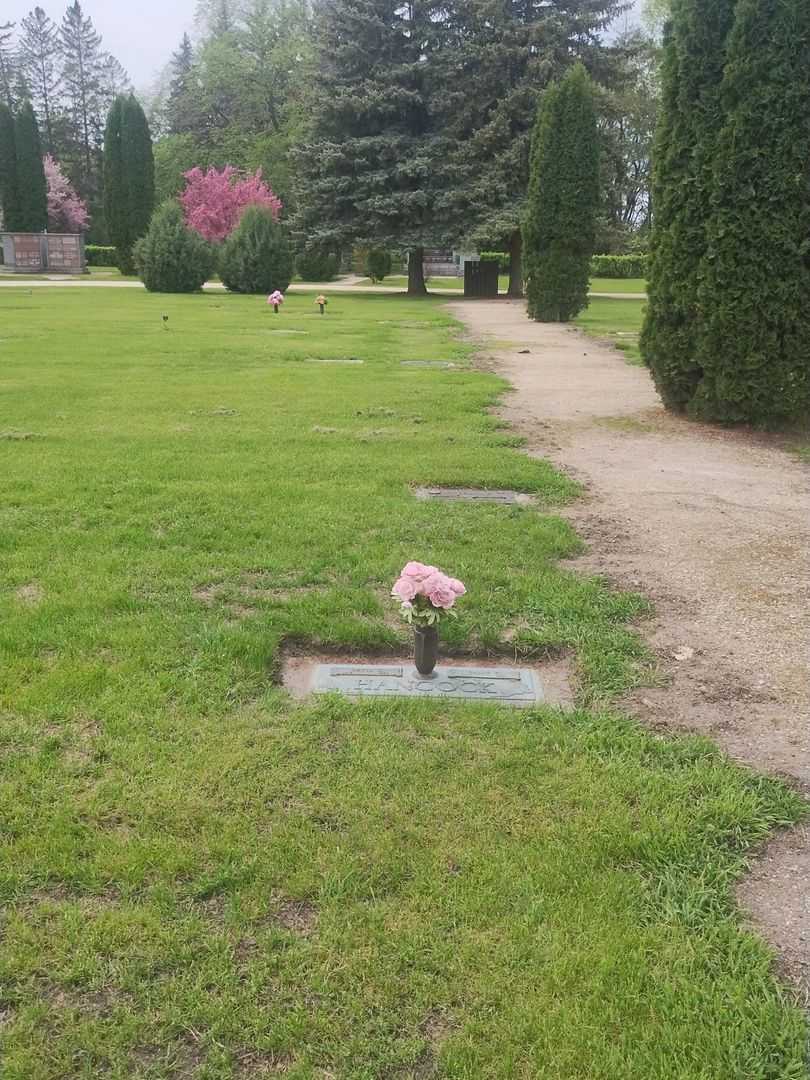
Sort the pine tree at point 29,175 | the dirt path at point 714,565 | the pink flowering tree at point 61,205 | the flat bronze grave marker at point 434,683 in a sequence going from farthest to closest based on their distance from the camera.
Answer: the pink flowering tree at point 61,205
the pine tree at point 29,175
the flat bronze grave marker at point 434,683
the dirt path at point 714,565

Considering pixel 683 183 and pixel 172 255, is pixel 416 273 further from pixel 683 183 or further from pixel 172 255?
pixel 683 183

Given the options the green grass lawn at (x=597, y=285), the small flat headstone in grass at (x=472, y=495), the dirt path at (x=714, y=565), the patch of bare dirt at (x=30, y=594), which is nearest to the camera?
the dirt path at (x=714, y=565)

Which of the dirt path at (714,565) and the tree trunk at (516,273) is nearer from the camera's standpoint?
the dirt path at (714,565)

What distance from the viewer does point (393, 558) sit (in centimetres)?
402

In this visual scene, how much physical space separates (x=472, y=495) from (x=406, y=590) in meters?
2.45

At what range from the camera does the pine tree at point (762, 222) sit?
6508mm

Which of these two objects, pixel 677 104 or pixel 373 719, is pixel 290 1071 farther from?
pixel 677 104

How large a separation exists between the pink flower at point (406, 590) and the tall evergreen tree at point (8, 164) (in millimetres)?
49166

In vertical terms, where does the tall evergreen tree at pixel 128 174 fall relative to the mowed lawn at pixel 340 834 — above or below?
above

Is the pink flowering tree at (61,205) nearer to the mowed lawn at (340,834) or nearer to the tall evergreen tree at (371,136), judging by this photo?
the tall evergreen tree at (371,136)

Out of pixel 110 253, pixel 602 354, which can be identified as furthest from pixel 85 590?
pixel 110 253

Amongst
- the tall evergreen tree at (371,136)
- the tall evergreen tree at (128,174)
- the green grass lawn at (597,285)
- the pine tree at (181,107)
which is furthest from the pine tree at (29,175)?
the tall evergreen tree at (371,136)

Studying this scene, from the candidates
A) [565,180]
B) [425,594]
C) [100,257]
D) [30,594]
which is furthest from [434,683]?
[100,257]

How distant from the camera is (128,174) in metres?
40.7
